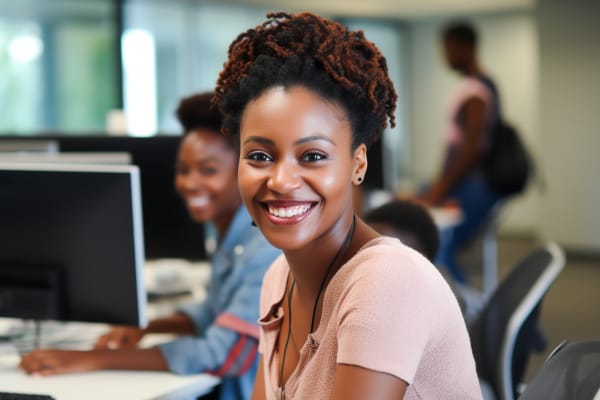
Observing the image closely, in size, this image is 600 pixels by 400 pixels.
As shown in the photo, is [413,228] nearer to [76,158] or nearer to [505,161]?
[76,158]

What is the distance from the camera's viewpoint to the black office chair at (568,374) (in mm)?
1033

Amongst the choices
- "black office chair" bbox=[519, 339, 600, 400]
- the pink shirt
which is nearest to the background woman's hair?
"black office chair" bbox=[519, 339, 600, 400]

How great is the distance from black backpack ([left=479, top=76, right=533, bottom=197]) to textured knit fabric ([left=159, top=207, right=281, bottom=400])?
2655 millimetres

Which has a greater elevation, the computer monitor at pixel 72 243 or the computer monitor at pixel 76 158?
the computer monitor at pixel 76 158

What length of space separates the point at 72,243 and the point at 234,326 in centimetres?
40

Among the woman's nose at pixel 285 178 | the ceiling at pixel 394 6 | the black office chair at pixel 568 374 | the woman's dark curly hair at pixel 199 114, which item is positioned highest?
the ceiling at pixel 394 6

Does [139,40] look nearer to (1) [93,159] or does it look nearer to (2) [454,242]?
(2) [454,242]

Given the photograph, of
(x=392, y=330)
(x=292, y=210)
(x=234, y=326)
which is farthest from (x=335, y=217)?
(x=234, y=326)

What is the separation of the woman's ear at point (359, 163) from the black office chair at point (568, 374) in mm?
376

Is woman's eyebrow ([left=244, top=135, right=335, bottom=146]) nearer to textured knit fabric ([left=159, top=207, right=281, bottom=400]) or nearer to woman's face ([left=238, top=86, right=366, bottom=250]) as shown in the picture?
woman's face ([left=238, top=86, right=366, bottom=250])

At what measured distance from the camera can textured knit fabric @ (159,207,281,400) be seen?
5.49ft

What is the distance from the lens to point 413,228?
6.53 ft

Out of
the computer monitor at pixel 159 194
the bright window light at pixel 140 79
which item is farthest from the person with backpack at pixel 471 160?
the bright window light at pixel 140 79

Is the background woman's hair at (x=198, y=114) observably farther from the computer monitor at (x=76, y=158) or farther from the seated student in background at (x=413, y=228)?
the seated student in background at (x=413, y=228)
